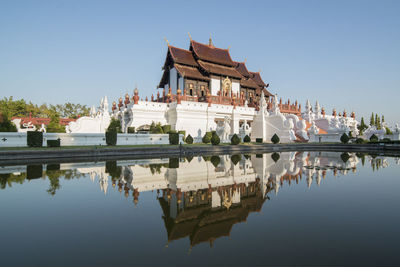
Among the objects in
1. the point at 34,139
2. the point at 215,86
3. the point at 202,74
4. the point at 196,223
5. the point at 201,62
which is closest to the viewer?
the point at 196,223

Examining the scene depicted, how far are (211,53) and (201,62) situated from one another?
342 cm

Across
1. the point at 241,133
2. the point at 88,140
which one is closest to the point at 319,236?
the point at 88,140

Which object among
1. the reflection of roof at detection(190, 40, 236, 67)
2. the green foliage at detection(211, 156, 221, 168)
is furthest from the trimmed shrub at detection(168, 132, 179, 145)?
the reflection of roof at detection(190, 40, 236, 67)

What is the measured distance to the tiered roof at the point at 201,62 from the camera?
3023 centimetres

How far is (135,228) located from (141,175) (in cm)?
486

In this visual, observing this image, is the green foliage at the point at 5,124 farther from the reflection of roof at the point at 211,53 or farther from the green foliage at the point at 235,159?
the reflection of roof at the point at 211,53

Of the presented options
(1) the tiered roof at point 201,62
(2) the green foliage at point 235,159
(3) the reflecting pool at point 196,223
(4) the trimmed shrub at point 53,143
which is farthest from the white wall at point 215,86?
(3) the reflecting pool at point 196,223

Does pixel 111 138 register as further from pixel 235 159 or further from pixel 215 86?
pixel 215 86

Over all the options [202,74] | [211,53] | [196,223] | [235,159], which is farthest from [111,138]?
[211,53]

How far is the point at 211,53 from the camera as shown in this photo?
34.2 m

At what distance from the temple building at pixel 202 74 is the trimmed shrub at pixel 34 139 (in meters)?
15.7

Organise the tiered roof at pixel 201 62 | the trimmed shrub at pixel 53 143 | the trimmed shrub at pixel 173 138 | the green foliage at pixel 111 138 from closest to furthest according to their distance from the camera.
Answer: the trimmed shrub at pixel 53 143, the green foliage at pixel 111 138, the trimmed shrub at pixel 173 138, the tiered roof at pixel 201 62

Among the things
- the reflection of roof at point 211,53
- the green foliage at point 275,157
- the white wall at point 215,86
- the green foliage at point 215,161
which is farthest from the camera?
the reflection of roof at point 211,53

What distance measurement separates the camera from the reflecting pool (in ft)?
10.1
